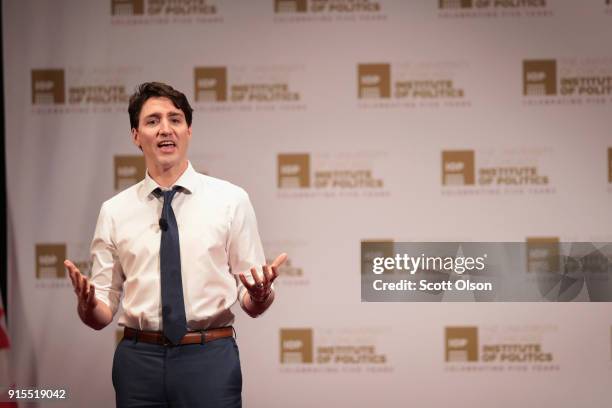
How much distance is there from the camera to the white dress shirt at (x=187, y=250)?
2211 millimetres

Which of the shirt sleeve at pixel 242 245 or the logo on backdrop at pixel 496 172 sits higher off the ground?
the logo on backdrop at pixel 496 172

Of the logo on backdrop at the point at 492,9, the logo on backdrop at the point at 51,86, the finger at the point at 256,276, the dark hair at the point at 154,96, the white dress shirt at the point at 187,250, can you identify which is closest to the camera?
the finger at the point at 256,276

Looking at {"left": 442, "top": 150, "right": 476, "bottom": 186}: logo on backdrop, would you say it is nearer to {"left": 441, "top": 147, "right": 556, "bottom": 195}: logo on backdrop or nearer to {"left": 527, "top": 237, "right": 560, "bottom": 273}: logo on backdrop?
{"left": 441, "top": 147, "right": 556, "bottom": 195}: logo on backdrop

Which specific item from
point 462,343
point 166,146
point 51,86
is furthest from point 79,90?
point 462,343

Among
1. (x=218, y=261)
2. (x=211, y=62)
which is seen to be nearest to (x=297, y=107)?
(x=211, y=62)

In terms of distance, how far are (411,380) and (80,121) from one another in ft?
6.85

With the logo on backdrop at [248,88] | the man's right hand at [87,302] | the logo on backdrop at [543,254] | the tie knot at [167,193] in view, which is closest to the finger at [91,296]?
the man's right hand at [87,302]

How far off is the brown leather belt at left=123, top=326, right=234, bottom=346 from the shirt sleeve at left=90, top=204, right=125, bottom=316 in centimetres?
16

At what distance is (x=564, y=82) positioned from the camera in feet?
10.9

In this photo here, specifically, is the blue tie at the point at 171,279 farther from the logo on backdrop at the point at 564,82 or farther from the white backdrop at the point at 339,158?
the logo on backdrop at the point at 564,82

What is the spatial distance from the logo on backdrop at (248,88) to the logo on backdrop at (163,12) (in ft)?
0.83

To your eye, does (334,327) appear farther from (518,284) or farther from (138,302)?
(138,302)

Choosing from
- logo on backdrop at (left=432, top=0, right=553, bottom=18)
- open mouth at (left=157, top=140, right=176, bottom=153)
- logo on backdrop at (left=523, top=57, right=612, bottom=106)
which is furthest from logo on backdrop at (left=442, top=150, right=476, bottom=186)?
open mouth at (left=157, top=140, right=176, bottom=153)

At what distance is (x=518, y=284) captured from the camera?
3.32m
